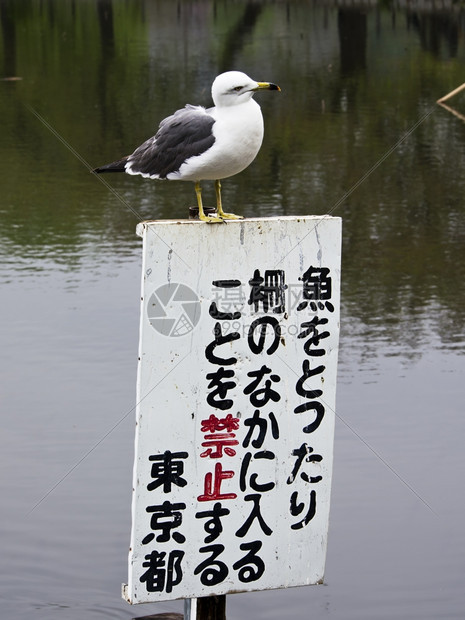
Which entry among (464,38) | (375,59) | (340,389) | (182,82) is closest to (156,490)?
(340,389)

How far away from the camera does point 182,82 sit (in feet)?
61.6

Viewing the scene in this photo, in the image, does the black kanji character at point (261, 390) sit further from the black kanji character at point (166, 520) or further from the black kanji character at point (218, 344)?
the black kanji character at point (166, 520)

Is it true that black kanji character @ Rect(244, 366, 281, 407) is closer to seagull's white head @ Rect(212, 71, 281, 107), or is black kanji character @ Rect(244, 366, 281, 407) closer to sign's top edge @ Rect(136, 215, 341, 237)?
sign's top edge @ Rect(136, 215, 341, 237)

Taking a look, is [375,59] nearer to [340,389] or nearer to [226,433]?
[340,389]

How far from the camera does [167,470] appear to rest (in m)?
3.71

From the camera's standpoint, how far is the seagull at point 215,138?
12.5 feet

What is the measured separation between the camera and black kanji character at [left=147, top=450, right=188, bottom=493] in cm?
369

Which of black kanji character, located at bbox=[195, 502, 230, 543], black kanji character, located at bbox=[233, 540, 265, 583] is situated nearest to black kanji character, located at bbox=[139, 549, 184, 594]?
black kanji character, located at bbox=[195, 502, 230, 543]

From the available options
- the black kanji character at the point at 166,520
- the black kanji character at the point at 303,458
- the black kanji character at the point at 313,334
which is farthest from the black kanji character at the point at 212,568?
the black kanji character at the point at 313,334

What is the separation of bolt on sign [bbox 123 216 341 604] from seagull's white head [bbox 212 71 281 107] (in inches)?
17.6

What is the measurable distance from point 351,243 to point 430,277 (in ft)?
3.22

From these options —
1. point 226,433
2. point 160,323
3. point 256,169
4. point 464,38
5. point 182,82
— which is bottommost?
point 226,433

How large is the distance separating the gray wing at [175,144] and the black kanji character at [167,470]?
101 cm

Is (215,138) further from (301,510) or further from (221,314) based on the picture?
(301,510)
